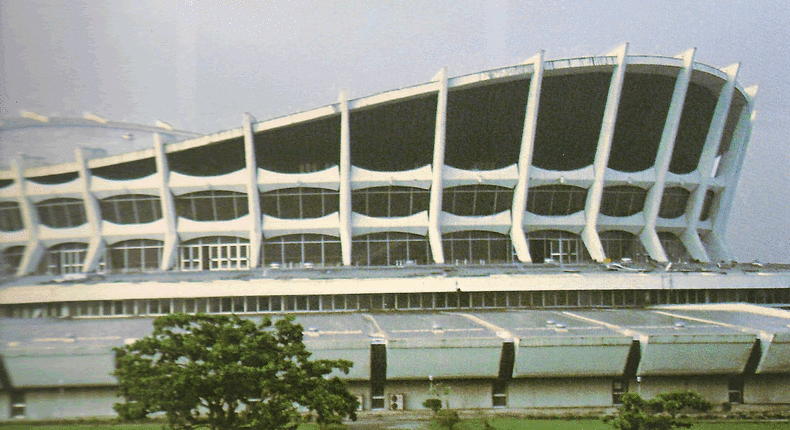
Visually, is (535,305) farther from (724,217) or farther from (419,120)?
(724,217)

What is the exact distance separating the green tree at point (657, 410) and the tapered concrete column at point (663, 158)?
72.2 ft

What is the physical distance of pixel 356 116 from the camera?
131ft

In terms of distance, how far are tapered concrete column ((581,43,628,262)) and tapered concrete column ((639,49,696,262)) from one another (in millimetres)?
3247

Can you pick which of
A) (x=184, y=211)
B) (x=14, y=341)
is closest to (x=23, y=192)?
(x=184, y=211)

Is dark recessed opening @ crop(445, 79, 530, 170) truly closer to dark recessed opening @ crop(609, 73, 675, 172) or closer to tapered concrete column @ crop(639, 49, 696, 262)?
dark recessed opening @ crop(609, 73, 675, 172)

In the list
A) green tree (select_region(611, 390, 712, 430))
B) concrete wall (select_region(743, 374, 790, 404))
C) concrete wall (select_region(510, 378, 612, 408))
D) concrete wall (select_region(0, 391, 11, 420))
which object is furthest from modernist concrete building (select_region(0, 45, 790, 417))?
green tree (select_region(611, 390, 712, 430))

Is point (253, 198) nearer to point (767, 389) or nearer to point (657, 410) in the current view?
point (657, 410)

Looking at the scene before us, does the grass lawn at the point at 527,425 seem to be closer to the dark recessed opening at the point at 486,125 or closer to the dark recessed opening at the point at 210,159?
the dark recessed opening at the point at 210,159

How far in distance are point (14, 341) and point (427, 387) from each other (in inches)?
515

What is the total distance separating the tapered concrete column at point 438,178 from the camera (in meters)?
38.7

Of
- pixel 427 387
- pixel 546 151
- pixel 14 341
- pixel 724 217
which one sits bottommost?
pixel 427 387

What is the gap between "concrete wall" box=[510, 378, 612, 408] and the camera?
24.7 metres

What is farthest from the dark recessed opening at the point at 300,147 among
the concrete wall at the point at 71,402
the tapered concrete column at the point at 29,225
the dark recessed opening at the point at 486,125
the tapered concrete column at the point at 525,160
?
the concrete wall at the point at 71,402

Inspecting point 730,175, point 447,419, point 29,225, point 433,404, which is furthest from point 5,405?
point 730,175
